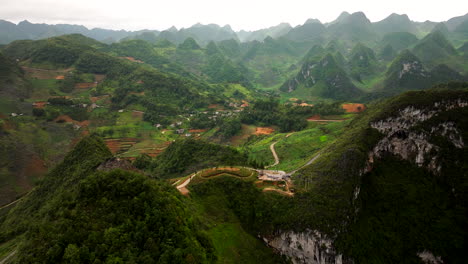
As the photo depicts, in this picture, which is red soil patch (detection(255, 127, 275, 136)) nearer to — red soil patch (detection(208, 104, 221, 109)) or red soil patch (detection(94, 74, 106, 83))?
red soil patch (detection(208, 104, 221, 109))

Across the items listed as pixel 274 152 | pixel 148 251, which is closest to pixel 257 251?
pixel 148 251

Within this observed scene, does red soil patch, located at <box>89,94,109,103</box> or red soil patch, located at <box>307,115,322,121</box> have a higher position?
red soil patch, located at <box>89,94,109,103</box>

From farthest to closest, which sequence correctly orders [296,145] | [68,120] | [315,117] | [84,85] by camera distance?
[84,85], [315,117], [68,120], [296,145]

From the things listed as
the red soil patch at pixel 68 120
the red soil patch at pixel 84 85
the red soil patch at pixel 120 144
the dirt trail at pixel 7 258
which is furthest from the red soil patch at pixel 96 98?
the dirt trail at pixel 7 258

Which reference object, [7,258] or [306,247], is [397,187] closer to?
[306,247]

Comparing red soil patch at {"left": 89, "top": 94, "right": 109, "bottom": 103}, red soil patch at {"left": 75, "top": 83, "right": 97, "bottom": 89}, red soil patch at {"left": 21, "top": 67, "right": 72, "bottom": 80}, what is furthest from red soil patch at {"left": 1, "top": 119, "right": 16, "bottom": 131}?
red soil patch at {"left": 21, "top": 67, "right": 72, "bottom": 80}

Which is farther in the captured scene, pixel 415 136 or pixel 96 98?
pixel 96 98

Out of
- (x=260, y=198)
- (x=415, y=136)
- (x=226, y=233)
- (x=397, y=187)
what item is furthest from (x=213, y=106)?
(x=397, y=187)
